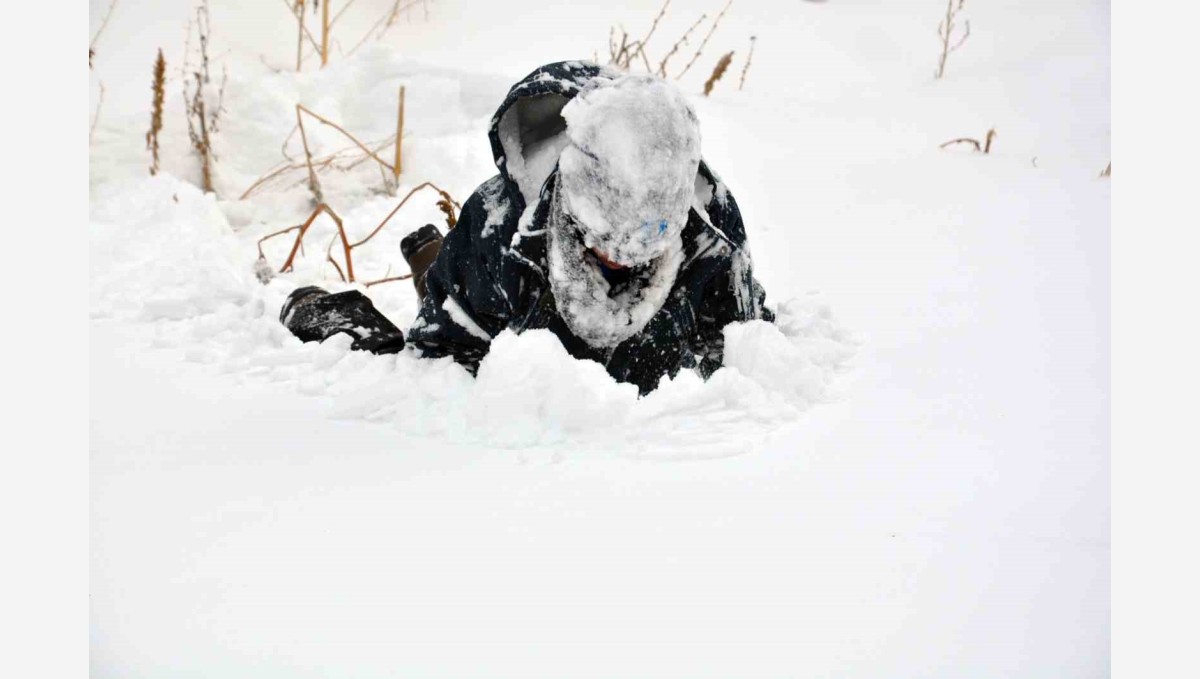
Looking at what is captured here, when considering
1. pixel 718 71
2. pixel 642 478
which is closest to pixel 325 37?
pixel 718 71

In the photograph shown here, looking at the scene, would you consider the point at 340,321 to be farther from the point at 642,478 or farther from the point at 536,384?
the point at 642,478

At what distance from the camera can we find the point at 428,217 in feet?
8.98

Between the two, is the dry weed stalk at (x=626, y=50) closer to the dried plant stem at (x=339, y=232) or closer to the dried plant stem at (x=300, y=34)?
the dried plant stem at (x=300, y=34)

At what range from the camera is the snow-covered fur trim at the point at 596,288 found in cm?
126

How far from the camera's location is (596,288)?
1288 mm

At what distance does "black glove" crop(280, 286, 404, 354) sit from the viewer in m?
1.65

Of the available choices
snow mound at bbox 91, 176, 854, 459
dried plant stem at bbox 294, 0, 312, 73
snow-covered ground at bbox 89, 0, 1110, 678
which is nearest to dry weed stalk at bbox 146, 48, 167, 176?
snow-covered ground at bbox 89, 0, 1110, 678

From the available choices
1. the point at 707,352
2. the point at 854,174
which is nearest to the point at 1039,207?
the point at 854,174

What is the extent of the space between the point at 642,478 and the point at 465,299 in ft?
1.79

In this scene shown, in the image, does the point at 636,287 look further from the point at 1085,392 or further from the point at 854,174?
the point at 854,174

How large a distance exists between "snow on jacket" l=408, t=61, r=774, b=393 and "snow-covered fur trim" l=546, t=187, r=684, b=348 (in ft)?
0.15

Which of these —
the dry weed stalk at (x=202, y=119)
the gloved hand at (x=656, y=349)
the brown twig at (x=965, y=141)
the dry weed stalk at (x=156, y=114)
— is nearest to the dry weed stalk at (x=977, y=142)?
the brown twig at (x=965, y=141)

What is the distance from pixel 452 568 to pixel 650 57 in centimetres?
351

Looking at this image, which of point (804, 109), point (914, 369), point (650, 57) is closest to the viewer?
point (914, 369)
